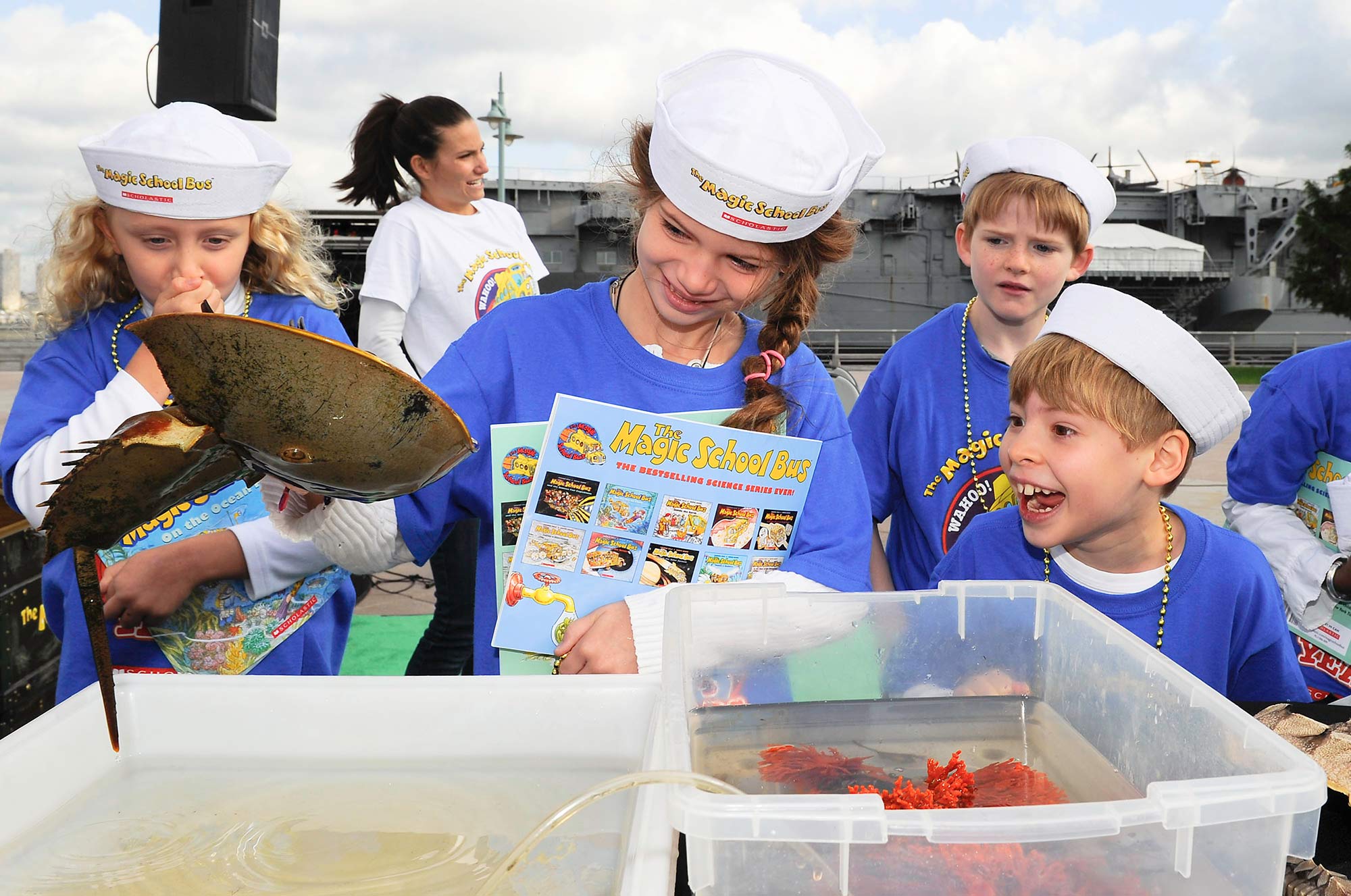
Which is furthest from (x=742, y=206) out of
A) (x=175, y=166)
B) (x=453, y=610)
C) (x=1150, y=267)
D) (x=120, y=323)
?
(x=1150, y=267)

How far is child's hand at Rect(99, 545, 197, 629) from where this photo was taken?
4.84 ft

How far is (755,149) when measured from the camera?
135 cm

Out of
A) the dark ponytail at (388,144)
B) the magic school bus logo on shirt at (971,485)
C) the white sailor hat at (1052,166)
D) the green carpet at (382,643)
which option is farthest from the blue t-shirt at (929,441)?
the green carpet at (382,643)

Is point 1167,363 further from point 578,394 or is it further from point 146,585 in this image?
point 146,585

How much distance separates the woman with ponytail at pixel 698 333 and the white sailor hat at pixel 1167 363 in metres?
0.41

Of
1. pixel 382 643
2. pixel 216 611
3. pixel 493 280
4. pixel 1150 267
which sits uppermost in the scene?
pixel 1150 267

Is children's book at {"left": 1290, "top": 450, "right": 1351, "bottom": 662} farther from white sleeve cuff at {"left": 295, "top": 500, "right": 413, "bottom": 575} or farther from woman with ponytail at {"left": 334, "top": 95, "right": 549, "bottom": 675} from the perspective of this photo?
woman with ponytail at {"left": 334, "top": 95, "right": 549, "bottom": 675}

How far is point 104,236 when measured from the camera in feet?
5.52

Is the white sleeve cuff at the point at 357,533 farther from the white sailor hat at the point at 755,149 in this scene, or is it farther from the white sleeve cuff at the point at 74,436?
the white sailor hat at the point at 755,149

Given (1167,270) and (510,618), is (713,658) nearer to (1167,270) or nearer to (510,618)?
(510,618)

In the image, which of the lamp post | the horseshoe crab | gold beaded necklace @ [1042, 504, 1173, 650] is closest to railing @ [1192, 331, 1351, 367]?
the lamp post

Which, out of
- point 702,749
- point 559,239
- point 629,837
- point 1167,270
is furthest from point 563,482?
point 1167,270

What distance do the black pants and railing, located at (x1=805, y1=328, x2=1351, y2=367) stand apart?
2236cm

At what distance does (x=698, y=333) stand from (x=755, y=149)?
0.34 m
